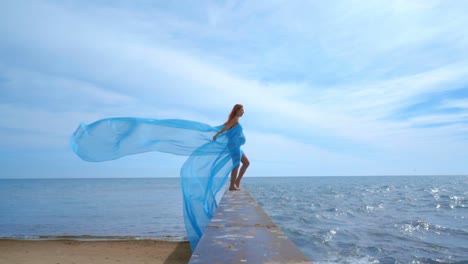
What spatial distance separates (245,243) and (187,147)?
13.0ft

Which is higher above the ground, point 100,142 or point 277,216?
point 100,142

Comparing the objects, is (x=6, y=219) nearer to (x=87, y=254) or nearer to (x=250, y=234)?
(x=87, y=254)

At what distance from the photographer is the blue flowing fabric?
6.17 meters

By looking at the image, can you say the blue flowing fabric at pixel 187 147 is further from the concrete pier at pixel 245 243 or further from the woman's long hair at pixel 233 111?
the concrete pier at pixel 245 243

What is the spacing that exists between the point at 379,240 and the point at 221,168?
7.94 meters

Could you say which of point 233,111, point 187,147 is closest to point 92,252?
point 187,147

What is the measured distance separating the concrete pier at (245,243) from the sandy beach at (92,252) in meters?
5.86

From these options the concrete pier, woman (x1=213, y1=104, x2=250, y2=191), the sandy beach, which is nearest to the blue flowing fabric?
woman (x1=213, y1=104, x2=250, y2=191)

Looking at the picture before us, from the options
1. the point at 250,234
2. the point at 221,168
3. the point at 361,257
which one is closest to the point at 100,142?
the point at 221,168

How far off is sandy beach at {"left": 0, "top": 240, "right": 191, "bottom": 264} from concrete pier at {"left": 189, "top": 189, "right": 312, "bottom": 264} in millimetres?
5857

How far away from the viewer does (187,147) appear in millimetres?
6695

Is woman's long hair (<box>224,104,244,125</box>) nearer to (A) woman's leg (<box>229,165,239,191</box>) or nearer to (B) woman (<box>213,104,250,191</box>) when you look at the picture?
(B) woman (<box>213,104,250,191</box>)

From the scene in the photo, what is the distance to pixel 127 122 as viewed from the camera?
20.9ft

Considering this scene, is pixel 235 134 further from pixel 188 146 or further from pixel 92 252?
pixel 92 252
